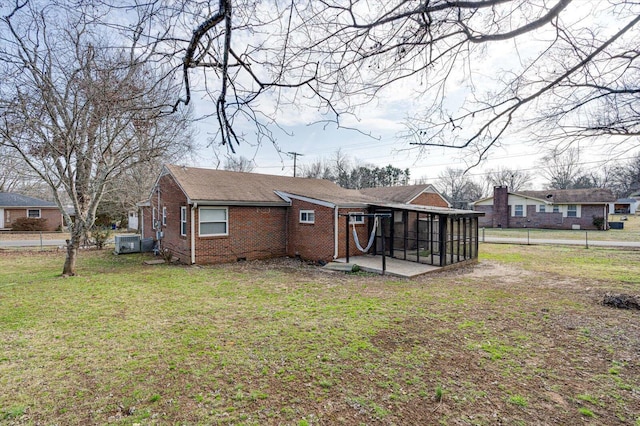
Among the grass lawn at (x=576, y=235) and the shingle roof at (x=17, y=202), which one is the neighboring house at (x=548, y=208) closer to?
the grass lawn at (x=576, y=235)

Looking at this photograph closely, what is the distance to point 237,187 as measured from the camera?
43.2ft

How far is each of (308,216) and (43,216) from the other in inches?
1075

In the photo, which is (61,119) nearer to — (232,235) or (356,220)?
(232,235)

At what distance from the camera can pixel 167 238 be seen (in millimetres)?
13617

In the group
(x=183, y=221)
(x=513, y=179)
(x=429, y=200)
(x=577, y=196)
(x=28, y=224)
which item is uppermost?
(x=513, y=179)

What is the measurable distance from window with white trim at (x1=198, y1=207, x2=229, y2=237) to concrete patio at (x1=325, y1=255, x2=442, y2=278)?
13.7ft

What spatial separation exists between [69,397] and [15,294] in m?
5.98

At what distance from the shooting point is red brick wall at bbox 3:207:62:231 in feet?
85.1

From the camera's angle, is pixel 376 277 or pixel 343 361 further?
pixel 376 277

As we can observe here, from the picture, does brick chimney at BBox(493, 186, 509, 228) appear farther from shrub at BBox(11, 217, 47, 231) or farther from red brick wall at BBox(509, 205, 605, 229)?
shrub at BBox(11, 217, 47, 231)

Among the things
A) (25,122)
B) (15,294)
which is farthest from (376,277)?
(25,122)

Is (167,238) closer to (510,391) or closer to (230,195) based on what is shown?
(230,195)

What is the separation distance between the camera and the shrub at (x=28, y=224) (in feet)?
83.0

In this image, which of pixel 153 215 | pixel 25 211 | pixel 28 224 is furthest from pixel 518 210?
pixel 25 211
